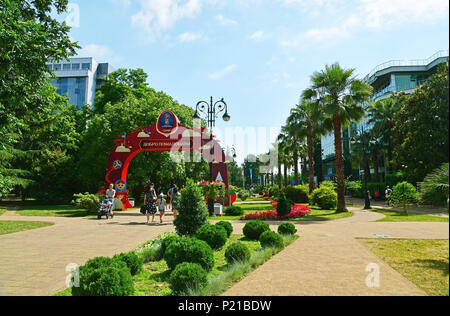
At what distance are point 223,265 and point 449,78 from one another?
5.39 metres

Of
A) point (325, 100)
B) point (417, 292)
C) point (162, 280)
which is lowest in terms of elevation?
point (162, 280)

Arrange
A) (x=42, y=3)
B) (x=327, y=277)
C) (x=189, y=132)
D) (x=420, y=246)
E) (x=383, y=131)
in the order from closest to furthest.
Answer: (x=327, y=277)
(x=420, y=246)
(x=42, y=3)
(x=189, y=132)
(x=383, y=131)

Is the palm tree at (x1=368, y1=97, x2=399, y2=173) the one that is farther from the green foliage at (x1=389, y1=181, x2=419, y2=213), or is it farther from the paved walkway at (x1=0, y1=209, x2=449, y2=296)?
the paved walkway at (x1=0, y1=209, x2=449, y2=296)

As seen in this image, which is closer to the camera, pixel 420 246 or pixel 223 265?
pixel 223 265

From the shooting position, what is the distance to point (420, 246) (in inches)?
285

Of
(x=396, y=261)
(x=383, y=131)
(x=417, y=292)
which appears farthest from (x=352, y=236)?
(x=383, y=131)

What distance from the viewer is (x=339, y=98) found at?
1925cm

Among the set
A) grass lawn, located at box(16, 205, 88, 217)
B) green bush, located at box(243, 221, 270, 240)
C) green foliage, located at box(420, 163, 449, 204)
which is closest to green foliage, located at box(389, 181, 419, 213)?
green bush, located at box(243, 221, 270, 240)

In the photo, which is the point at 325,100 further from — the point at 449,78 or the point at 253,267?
the point at 449,78

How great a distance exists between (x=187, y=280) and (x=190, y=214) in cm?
424

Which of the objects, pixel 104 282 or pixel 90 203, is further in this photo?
pixel 90 203

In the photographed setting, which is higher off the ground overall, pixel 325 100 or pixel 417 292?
pixel 325 100

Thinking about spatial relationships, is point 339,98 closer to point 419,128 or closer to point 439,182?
point 419,128

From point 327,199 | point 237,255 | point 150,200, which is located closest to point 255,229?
point 237,255
